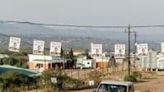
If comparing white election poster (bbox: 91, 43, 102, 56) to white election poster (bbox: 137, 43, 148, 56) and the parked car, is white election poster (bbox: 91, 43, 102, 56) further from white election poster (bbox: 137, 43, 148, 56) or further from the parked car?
the parked car

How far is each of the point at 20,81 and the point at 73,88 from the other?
3.92 metres

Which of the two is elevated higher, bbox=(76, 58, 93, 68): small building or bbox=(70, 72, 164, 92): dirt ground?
bbox=(70, 72, 164, 92): dirt ground

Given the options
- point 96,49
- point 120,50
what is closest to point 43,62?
point 120,50

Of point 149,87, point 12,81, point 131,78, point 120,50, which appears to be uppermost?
point 120,50

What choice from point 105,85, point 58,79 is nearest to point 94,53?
point 58,79

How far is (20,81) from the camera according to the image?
3391 cm

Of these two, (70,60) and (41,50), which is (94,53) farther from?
(70,60)

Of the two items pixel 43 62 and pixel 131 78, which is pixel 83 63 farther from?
pixel 131 78

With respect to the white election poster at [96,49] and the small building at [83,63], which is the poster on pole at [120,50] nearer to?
the white election poster at [96,49]

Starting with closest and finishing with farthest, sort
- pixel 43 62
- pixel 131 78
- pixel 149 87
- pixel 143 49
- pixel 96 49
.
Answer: pixel 149 87, pixel 96 49, pixel 143 49, pixel 131 78, pixel 43 62

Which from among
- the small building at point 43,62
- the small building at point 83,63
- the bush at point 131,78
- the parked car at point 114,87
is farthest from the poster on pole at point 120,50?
the small building at point 83,63

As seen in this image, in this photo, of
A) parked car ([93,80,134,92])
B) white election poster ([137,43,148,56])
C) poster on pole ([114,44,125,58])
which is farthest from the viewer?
white election poster ([137,43,148,56])

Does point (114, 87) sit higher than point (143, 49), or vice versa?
point (143, 49)

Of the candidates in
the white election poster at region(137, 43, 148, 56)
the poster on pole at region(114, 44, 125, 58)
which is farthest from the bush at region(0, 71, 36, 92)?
the white election poster at region(137, 43, 148, 56)
